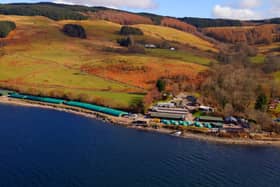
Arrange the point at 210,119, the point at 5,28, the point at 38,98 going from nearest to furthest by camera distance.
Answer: the point at 210,119
the point at 38,98
the point at 5,28

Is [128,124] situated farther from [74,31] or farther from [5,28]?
[74,31]

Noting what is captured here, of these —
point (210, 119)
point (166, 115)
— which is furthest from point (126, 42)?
point (210, 119)

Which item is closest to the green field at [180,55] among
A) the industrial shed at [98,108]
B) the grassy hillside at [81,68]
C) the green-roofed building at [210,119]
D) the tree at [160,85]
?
the grassy hillside at [81,68]

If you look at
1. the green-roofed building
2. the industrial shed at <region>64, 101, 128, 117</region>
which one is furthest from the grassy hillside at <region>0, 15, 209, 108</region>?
the green-roofed building

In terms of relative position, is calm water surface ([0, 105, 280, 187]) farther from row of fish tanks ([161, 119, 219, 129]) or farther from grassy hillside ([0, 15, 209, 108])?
grassy hillside ([0, 15, 209, 108])

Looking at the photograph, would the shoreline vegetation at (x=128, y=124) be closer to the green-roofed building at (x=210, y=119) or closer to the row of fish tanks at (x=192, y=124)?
the row of fish tanks at (x=192, y=124)

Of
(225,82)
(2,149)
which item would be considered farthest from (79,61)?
(2,149)
